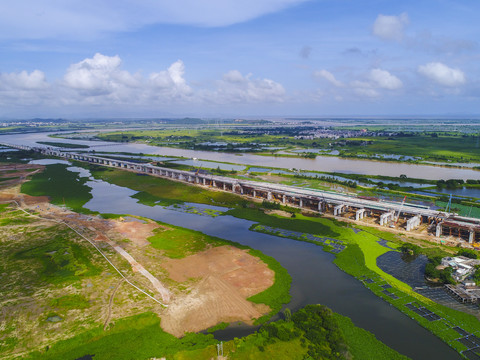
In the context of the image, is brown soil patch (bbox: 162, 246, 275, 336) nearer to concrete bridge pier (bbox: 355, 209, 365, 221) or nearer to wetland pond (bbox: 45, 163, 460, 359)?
wetland pond (bbox: 45, 163, 460, 359)

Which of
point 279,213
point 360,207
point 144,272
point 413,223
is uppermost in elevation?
point 360,207

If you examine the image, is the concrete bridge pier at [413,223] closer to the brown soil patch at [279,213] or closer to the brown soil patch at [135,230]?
the brown soil patch at [279,213]

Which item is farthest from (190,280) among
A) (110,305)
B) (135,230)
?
(135,230)

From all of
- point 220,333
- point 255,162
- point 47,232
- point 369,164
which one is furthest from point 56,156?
point 220,333

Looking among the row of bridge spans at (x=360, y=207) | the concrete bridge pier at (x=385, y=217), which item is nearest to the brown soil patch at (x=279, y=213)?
the row of bridge spans at (x=360, y=207)

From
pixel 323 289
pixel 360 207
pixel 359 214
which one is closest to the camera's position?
pixel 323 289

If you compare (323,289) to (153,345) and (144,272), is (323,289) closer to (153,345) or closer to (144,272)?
(153,345)

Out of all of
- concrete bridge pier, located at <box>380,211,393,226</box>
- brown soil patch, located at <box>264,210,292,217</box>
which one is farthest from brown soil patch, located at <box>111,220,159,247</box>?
concrete bridge pier, located at <box>380,211,393,226</box>
